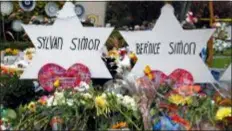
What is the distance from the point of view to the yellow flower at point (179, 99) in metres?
3.03

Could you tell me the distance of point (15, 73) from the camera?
159 inches

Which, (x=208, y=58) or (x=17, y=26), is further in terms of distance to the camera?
(x=17, y=26)

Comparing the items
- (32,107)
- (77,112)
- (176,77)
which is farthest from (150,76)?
(32,107)

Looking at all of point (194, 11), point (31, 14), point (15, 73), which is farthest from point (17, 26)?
point (15, 73)

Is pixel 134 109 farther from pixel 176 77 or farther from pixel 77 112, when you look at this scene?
pixel 176 77

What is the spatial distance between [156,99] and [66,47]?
0.82 m

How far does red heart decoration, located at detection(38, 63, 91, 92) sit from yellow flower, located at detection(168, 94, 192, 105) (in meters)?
0.74

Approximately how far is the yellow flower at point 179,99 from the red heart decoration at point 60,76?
741 mm

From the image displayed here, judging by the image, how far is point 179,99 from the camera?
304cm

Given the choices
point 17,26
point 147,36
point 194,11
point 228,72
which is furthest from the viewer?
point 17,26

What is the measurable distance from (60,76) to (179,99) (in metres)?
0.91

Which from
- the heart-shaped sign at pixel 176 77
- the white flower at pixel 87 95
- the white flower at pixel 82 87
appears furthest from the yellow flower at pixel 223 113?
the white flower at pixel 82 87

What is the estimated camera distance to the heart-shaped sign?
129 inches

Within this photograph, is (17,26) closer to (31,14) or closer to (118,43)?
(31,14)
